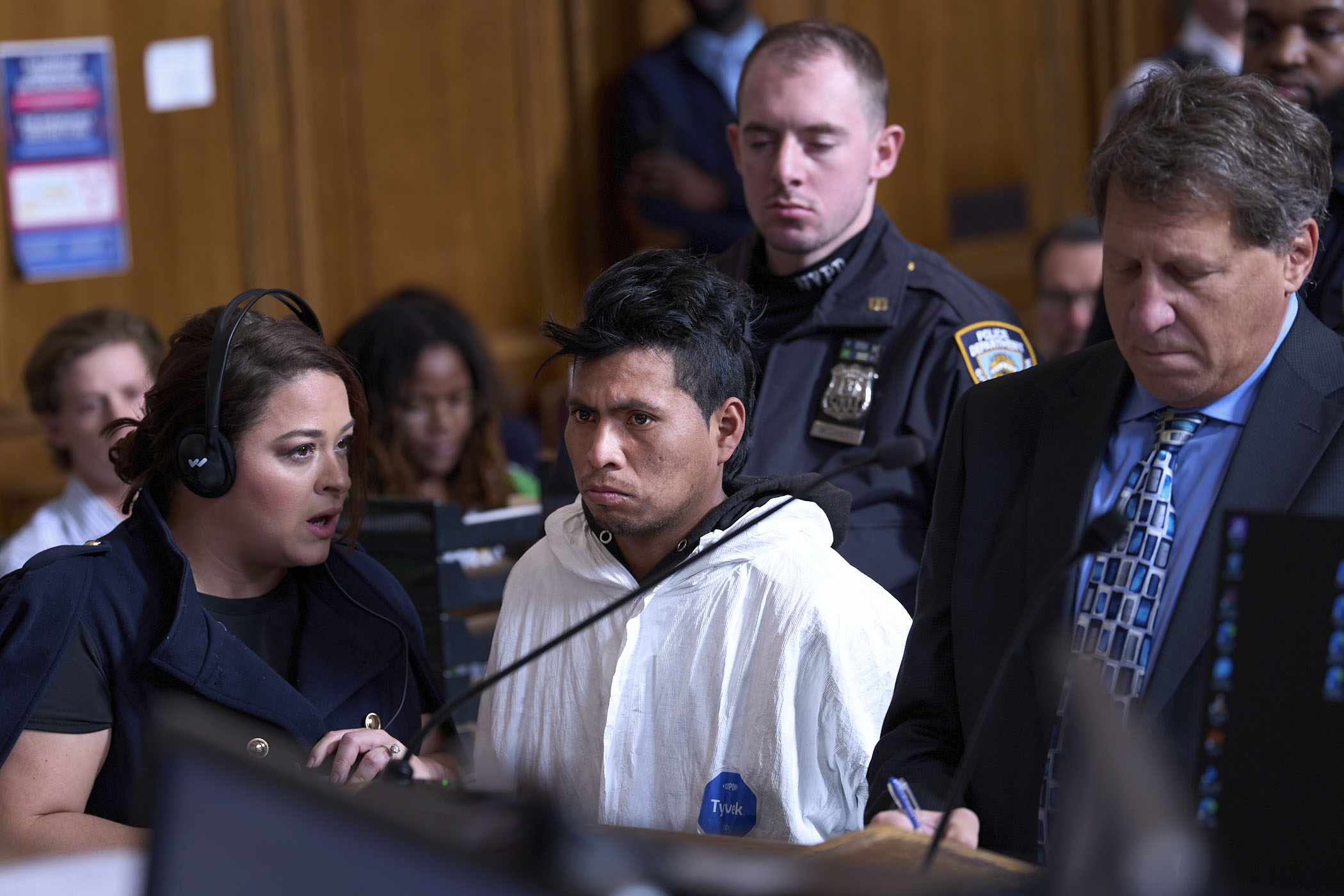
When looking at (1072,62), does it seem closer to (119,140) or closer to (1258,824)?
(119,140)

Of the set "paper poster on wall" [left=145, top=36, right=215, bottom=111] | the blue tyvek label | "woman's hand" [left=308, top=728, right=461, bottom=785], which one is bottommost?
the blue tyvek label

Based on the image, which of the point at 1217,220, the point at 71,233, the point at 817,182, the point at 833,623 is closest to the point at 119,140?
the point at 71,233

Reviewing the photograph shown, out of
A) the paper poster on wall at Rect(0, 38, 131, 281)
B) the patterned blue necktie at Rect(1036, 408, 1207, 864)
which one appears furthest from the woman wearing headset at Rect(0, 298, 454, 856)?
the paper poster on wall at Rect(0, 38, 131, 281)

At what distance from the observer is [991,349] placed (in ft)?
7.75

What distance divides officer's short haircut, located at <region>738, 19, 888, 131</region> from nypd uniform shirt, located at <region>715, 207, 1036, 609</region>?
0.91 ft

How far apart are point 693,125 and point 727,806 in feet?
10.8

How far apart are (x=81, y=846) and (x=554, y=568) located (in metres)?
0.68

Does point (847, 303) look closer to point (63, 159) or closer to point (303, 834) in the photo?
point (303, 834)

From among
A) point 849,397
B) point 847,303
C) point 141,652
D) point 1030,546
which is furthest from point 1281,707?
point 847,303

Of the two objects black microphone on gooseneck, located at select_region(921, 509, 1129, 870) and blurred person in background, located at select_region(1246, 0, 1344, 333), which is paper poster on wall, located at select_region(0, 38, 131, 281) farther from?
black microphone on gooseneck, located at select_region(921, 509, 1129, 870)

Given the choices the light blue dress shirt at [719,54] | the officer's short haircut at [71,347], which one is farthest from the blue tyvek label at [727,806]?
the light blue dress shirt at [719,54]

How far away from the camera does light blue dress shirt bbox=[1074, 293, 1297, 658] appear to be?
1358 mm

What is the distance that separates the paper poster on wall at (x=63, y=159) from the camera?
4.02m

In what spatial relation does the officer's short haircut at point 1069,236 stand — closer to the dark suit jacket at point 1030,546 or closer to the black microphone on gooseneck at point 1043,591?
the dark suit jacket at point 1030,546
